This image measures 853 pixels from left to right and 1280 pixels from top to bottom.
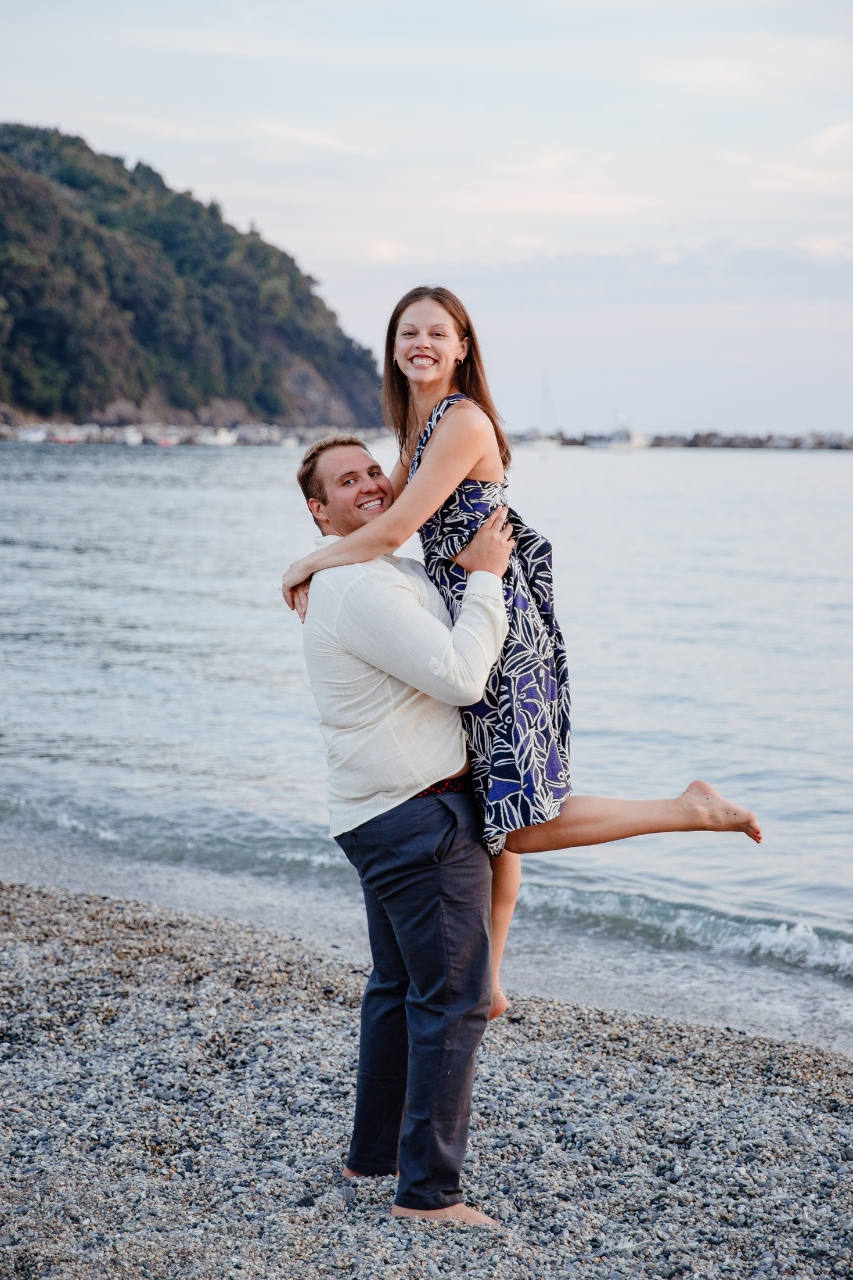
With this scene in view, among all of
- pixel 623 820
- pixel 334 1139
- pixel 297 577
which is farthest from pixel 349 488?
pixel 334 1139

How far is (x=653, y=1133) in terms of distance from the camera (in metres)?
3.73

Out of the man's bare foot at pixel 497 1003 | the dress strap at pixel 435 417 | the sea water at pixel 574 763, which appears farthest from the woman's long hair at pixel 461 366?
the sea water at pixel 574 763

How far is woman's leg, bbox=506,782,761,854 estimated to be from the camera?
3064 millimetres

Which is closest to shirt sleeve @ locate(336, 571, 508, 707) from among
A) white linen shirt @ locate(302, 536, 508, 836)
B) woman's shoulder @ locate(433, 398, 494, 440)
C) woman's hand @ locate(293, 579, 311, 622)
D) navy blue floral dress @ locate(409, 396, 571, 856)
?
white linen shirt @ locate(302, 536, 508, 836)

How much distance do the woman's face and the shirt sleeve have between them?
734mm

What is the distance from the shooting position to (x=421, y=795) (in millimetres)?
2924

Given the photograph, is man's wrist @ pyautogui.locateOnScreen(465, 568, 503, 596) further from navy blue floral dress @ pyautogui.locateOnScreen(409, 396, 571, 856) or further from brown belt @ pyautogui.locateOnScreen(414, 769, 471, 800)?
brown belt @ pyautogui.locateOnScreen(414, 769, 471, 800)

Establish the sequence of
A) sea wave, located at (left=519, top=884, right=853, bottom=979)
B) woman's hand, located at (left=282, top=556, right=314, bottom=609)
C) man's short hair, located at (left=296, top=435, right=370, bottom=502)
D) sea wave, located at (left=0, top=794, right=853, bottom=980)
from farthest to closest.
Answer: sea wave, located at (left=0, top=794, right=853, bottom=980) < sea wave, located at (left=519, top=884, right=853, bottom=979) < man's short hair, located at (left=296, top=435, right=370, bottom=502) < woman's hand, located at (left=282, top=556, right=314, bottom=609)

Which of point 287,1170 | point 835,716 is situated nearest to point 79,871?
point 287,1170

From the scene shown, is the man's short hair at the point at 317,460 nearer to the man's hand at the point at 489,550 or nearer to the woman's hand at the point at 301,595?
the woman's hand at the point at 301,595

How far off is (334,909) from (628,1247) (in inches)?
151

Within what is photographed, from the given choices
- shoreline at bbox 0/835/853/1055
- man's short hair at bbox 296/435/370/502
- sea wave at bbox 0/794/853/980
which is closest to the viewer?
man's short hair at bbox 296/435/370/502

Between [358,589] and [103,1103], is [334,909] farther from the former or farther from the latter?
[358,589]

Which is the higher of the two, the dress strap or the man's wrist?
the dress strap
